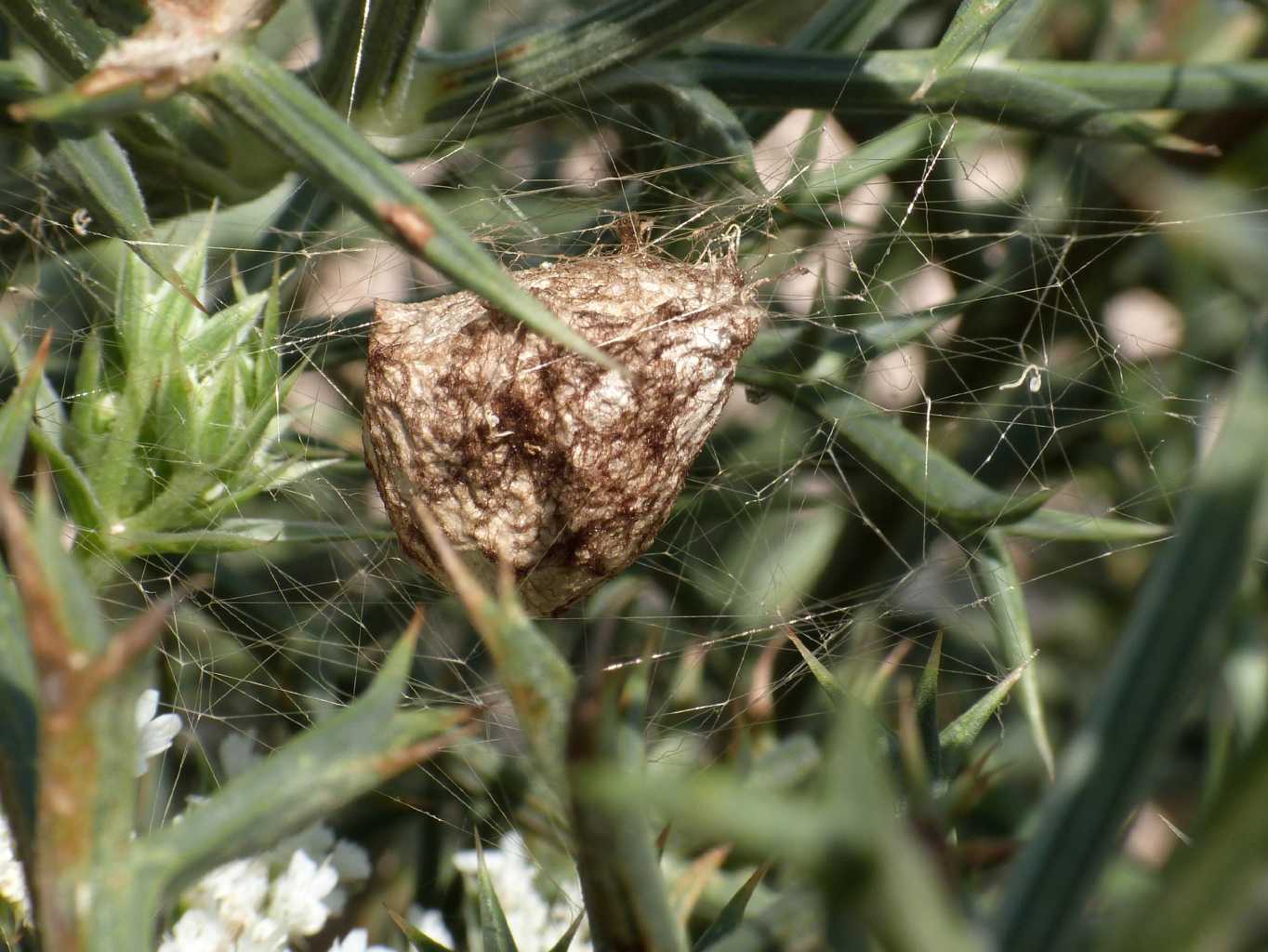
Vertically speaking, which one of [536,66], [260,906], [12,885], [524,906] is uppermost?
[536,66]

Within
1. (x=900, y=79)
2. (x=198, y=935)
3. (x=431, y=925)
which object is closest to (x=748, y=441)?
(x=900, y=79)

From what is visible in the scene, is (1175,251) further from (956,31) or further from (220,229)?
(220,229)

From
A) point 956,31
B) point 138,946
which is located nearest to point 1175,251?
point 956,31

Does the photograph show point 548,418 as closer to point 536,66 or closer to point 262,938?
point 536,66

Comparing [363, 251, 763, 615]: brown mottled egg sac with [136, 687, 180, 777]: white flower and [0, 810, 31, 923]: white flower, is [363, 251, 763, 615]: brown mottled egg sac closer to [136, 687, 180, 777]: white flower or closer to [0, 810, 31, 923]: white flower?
[136, 687, 180, 777]: white flower

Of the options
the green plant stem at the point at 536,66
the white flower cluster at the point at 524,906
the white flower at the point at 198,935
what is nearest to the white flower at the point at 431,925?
the white flower cluster at the point at 524,906

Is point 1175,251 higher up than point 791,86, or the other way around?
point 791,86
